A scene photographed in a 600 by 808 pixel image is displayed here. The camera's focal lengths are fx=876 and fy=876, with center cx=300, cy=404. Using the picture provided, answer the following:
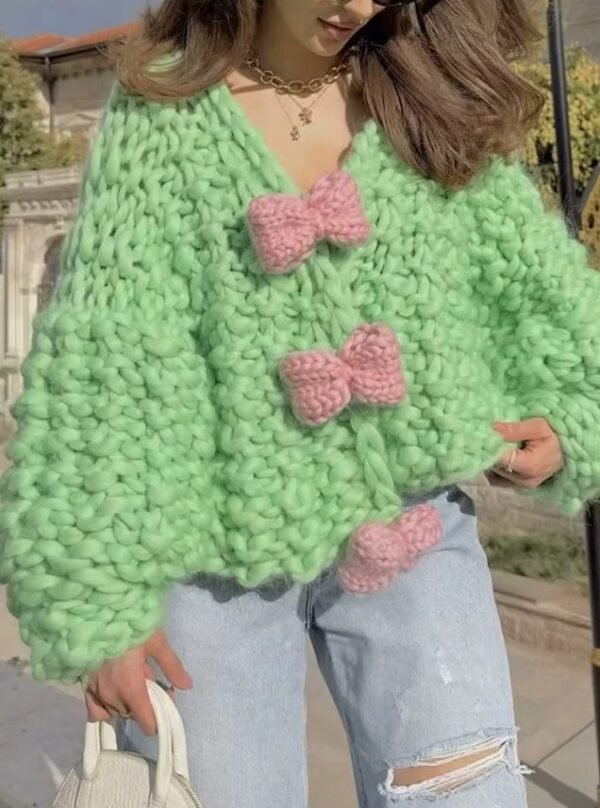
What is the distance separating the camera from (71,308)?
3.62 feet

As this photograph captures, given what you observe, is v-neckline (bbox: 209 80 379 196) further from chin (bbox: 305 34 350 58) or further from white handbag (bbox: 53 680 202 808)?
white handbag (bbox: 53 680 202 808)

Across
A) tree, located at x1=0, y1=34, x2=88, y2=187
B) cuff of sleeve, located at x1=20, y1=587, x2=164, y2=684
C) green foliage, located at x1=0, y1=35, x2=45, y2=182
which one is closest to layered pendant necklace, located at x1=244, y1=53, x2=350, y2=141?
cuff of sleeve, located at x1=20, y1=587, x2=164, y2=684

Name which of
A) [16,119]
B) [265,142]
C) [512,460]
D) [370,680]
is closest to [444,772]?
[370,680]

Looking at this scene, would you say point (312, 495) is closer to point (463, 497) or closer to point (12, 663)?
point (463, 497)

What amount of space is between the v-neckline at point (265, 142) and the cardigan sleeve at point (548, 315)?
187 mm

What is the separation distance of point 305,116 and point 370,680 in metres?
0.76

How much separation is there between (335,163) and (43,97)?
17772mm

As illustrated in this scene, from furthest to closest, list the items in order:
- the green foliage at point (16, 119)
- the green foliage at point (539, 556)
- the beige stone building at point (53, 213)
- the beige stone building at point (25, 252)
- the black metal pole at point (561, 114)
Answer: the green foliage at point (16, 119)
the beige stone building at point (25, 252)
the beige stone building at point (53, 213)
the green foliage at point (539, 556)
the black metal pole at point (561, 114)

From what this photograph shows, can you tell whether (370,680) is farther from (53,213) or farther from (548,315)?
(53,213)

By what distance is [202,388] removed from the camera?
3.65 ft

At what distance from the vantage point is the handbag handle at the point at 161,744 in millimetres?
1023

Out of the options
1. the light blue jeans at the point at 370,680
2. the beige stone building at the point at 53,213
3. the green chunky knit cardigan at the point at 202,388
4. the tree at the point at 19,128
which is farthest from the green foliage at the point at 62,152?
the light blue jeans at the point at 370,680

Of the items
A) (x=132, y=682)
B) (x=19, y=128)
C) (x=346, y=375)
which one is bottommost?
(x=132, y=682)

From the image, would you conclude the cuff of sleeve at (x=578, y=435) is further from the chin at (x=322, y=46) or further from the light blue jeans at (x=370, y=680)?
the chin at (x=322, y=46)
